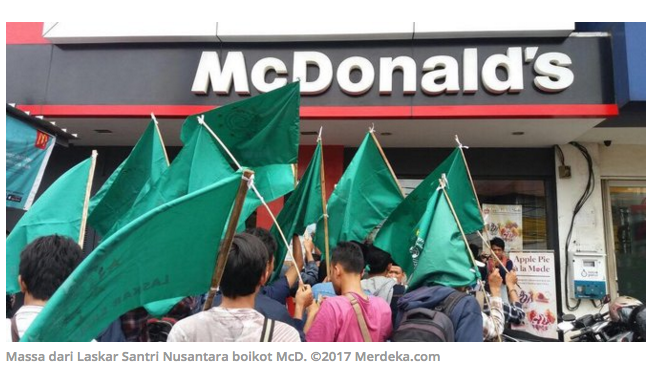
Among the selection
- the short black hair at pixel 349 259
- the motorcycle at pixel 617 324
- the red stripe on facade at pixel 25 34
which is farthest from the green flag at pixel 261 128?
the red stripe on facade at pixel 25 34

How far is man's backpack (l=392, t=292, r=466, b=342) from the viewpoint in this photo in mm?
2568

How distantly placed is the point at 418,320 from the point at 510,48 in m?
4.94

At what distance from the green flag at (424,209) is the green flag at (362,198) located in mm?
307

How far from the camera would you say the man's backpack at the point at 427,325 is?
257 cm

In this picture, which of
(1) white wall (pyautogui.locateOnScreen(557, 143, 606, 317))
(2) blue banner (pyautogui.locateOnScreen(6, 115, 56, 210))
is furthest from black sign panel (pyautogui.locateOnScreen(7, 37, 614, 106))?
(1) white wall (pyautogui.locateOnScreen(557, 143, 606, 317))

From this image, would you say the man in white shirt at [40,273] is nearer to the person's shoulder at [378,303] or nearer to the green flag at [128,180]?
the green flag at [128,180]

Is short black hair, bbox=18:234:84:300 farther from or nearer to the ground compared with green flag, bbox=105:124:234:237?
nearer to the ground

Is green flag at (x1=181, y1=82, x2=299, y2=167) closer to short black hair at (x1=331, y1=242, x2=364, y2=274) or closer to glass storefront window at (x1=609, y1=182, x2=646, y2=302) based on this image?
short black hair at (x1=331, y1=242, x2=364, y2=274)

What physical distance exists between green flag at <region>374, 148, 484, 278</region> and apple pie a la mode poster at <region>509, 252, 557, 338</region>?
3.09 meters

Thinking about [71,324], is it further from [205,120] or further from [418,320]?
[205,120]

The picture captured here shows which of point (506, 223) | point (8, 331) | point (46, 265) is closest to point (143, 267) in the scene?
point (46, 265)

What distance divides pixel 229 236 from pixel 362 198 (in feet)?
7.85

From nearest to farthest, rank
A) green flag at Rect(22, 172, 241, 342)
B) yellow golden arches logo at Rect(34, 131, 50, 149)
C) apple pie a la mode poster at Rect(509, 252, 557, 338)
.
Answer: green flag at Rect(22, 172, 241, 342)
yellow golden arches logo at Rect(34, 131, 50, 149)
apple pie a la mode poster at Rect(509, 252, 557, 338)

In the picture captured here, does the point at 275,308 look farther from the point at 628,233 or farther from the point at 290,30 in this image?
the point at 628,233
